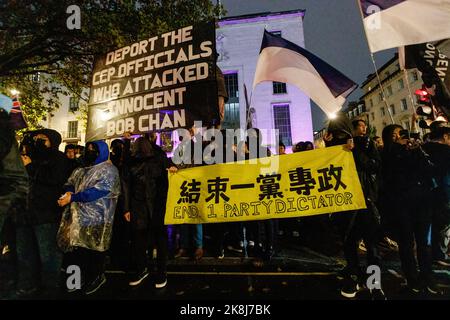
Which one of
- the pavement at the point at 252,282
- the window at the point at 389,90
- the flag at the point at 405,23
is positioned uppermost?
the window at the point at 389,90

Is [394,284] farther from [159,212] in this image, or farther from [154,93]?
[154,93]

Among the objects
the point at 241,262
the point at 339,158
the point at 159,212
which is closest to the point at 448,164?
the point at 339,158

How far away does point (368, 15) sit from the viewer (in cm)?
421

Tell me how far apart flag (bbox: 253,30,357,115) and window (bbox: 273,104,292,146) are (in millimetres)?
15430

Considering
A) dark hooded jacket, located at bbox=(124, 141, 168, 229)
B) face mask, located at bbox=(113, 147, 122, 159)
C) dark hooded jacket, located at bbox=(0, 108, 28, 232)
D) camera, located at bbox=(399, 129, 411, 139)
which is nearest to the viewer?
dark hooded jacket, located at bbox=(0, 108, 28, 232)

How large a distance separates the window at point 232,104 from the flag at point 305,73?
16.3 metres

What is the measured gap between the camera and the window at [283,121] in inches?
778

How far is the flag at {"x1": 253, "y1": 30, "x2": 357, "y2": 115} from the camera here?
13.0ft

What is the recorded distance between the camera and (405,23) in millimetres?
3957

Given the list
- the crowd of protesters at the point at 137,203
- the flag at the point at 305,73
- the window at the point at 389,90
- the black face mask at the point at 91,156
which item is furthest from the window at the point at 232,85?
the window at the point at 389,90

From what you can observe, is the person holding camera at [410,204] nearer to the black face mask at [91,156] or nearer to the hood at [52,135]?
the black face mask at [91,156]

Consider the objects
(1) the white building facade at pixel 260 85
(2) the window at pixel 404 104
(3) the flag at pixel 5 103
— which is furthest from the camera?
(2) the window at pixel 404 104

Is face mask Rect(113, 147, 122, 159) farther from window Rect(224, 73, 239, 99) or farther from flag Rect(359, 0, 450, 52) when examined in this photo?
window Rect(224, 73, 239, 99)

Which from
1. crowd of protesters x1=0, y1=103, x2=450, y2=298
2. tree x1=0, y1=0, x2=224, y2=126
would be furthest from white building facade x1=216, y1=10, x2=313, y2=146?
crowd of protesters x1=0, y1=103, x2=450, y2=298
